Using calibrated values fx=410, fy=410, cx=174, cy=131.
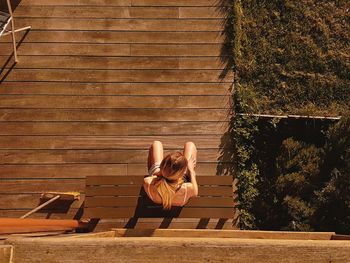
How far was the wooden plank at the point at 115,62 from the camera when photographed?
5.00 m

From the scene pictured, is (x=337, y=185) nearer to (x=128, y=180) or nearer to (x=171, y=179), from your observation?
(x=171, y=179)

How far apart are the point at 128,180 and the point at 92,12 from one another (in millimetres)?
2293

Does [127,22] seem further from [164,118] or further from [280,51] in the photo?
[280,51]

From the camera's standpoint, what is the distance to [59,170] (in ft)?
15.6

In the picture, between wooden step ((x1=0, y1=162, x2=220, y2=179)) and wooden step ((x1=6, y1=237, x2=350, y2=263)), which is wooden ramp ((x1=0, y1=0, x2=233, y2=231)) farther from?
wooden step ((x1=6, y1=237, x2=350, y2=263))

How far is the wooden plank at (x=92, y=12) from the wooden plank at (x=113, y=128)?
4.49 ft

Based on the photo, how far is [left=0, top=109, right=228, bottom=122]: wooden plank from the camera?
16.0 feet

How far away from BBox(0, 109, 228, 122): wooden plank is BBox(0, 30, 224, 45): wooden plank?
88cm

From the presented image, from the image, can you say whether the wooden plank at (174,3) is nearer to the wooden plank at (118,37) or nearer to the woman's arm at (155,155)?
the wooden plank at (118,37)

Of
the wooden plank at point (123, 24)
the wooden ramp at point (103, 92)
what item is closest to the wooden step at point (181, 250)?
the wooden ramp at point (103, 92)

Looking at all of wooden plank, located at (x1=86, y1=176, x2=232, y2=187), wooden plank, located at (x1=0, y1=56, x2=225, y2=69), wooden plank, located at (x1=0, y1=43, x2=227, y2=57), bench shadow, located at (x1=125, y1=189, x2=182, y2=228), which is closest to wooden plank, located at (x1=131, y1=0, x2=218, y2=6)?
wooden plank, located at (x1=0, y1=43, x2=227, y2=57)

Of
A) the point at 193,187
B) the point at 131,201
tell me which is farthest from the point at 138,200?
the point at 193,187

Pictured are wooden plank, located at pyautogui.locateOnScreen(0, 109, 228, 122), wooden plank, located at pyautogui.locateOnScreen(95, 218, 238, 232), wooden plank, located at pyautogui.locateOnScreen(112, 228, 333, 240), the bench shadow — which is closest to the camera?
wooden plank, located at pyautogui.locateOnScreen(112, 228, 333, 240)

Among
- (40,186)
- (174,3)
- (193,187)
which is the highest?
(174,3)
